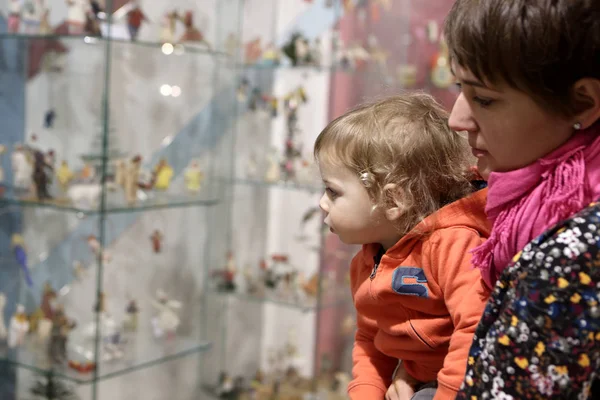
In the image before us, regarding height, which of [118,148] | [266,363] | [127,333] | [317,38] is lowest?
[266,363]

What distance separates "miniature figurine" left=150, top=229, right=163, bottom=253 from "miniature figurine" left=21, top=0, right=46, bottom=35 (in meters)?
0.90

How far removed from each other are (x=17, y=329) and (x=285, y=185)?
49.1 inches

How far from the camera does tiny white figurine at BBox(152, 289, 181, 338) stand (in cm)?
292

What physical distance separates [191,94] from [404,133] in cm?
197

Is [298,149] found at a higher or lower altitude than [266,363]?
higher

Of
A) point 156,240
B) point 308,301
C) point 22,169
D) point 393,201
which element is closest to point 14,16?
point 22,169

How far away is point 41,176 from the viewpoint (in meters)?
2.59

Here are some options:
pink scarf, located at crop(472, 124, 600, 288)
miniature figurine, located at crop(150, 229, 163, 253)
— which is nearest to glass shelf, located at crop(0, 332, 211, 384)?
miniature figurine, located at crop(150, 229, 163, 253)

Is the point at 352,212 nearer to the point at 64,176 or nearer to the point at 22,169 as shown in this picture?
the point at 64,176

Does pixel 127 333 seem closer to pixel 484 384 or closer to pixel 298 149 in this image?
pixel 298 149

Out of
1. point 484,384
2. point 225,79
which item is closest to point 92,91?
point 225,79

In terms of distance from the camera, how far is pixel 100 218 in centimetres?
252

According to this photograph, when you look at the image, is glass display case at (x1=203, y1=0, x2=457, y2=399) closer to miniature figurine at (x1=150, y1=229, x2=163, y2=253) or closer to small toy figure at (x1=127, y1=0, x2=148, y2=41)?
miniature figurine at (x1=150, y1=229, x2=163, y2=253)

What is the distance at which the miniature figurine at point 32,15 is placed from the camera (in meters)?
2.58
